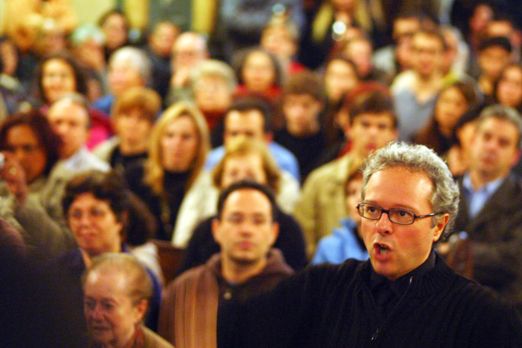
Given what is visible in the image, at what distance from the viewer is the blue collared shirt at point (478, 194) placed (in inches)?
219

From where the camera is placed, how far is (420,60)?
799 centimetres

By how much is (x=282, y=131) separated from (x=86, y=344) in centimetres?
582

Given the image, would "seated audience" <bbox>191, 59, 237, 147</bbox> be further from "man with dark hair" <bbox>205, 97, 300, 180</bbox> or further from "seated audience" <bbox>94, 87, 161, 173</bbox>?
"man with dark hair" <bbox>205, 97, 300, 180</bbox>

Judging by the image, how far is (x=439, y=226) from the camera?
8.89ft

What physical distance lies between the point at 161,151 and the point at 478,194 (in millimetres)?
1817

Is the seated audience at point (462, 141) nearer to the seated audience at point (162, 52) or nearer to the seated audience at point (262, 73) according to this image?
the seated audience at point (262, 73)

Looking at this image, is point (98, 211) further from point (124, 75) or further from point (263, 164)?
point (124, 75)

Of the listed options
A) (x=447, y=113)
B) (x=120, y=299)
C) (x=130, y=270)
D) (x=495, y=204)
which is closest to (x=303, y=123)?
(x=447, y=113)

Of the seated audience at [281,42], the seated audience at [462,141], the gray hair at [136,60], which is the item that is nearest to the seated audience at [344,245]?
the seated audience at [462,141]

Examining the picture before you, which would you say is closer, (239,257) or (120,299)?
(120,299)

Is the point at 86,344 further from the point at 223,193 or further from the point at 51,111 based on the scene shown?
the point at 51,111

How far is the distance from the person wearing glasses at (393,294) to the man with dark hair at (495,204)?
2.49m

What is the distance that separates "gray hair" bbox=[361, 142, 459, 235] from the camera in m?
2.65

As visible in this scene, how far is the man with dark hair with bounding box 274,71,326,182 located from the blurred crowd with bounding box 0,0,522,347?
0.03 ft
